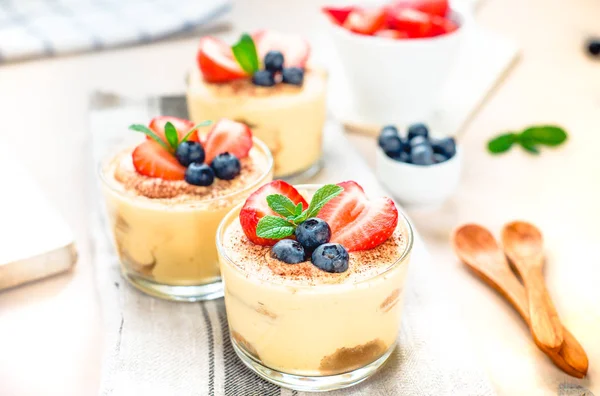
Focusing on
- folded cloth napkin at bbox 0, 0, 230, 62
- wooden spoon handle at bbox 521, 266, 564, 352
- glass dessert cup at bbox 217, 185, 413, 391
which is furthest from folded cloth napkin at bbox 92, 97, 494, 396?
folded cloth napkin at bbox 0, 0, 230, 62

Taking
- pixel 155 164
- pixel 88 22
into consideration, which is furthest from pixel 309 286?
pixel 88 22

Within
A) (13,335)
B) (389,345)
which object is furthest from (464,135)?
(13,335)

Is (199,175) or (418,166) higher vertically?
(199,175)

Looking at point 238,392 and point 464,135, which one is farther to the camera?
point 464,135

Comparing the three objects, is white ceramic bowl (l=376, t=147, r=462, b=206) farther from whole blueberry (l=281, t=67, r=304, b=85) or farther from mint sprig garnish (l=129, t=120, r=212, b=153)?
mint sprig garnish (l=129, t=120, r=212, b=153)

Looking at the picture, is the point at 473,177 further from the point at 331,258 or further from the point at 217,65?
the point at 331,258

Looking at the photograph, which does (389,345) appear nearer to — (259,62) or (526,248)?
(526,248)

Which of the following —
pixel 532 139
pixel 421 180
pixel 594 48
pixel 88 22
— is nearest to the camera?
pixel 421 180
